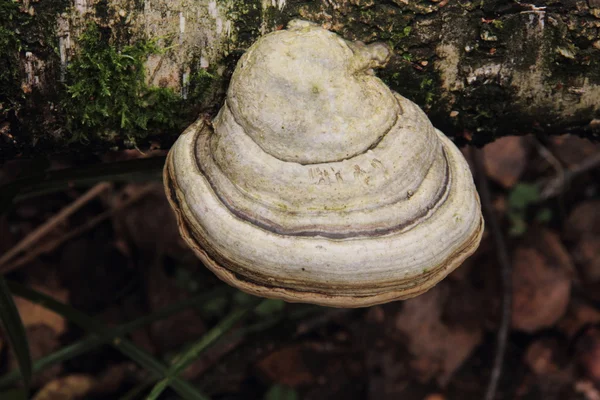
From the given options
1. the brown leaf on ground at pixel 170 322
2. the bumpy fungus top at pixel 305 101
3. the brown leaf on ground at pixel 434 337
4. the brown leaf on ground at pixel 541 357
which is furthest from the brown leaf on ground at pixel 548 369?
the bumpy fungus top at pixel 305 101

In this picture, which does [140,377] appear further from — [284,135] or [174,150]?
[284,135]

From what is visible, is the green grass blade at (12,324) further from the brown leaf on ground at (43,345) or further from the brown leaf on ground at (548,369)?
the brown leaf on ground at (548,369)

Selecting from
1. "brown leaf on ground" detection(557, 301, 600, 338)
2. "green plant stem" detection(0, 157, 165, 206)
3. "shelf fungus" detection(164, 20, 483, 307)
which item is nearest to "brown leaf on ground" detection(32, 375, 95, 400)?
"green plant stem" detection(0, 157, 165, 206)

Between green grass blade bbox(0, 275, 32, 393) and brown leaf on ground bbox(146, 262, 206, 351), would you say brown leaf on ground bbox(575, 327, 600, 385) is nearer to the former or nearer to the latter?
brown leaf on ground bbox(146, 262, 206, 351)

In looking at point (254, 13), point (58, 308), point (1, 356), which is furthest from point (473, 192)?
point (1, 356)

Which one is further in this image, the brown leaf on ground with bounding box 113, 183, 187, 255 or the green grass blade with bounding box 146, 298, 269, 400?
the brown leaf on ground with bounding box 113, 183, 187, 255
